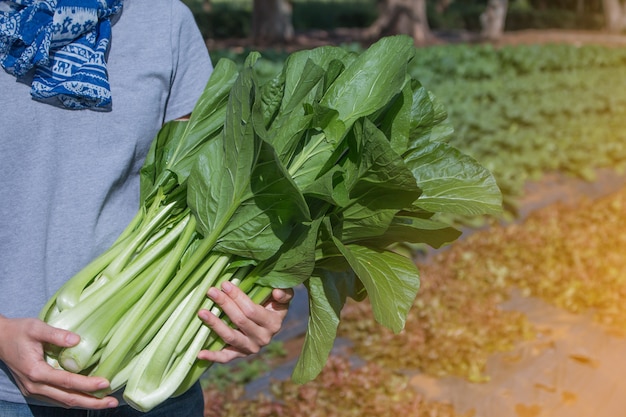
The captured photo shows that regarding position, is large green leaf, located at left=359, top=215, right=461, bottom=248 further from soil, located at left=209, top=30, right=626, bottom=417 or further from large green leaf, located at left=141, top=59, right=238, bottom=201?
soil, located at left=209, top=30, right=626, bottom=417

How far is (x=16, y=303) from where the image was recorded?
1687 mm

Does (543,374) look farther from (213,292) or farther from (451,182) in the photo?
(213,292)

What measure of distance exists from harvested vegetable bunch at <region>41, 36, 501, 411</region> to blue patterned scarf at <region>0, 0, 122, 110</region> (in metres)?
0.22

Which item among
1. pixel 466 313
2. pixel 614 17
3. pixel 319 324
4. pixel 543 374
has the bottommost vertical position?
pixel 614 17

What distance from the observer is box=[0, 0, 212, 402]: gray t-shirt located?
1680mm

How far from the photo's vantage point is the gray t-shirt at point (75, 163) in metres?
1.68

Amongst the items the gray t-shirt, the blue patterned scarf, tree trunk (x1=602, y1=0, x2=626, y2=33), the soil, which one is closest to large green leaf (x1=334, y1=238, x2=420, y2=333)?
the gray t-shirt

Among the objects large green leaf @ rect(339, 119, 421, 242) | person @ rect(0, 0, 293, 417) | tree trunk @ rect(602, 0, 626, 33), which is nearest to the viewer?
large green leaf @ rect(339, 119, 421, 242)

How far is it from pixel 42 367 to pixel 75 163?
0.50 m

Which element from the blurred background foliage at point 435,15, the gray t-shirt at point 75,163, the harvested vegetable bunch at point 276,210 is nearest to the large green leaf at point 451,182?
the harvested vegetable bunch at point 276,210

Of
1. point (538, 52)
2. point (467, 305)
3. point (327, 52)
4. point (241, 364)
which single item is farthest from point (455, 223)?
point (538, 52)

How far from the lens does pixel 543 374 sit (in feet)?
14.1

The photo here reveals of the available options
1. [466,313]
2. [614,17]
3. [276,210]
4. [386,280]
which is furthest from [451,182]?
[614,17]

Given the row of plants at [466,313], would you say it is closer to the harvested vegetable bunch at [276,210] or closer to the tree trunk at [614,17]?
the harvested vegetable bunch at [276,210]
